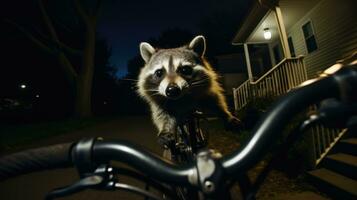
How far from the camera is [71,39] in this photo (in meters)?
31.5

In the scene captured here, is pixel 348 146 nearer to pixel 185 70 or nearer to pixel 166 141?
pixel 185 70

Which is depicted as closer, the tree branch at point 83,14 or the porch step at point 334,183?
the porch step at point 334,183

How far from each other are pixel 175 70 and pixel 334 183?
3892 mm

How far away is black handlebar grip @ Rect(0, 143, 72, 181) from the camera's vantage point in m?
0.99

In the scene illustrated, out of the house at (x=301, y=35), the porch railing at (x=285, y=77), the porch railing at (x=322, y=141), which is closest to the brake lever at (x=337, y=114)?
the porch railing at (x=322, y=141)

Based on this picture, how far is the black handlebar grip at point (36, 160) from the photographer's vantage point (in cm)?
99

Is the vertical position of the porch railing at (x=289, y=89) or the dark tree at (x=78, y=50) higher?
the dark tree at (x=78, y=50)

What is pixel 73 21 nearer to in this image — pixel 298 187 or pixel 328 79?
pixel 298 187

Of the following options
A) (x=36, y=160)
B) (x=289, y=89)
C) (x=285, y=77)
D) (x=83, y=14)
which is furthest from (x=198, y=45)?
(x=83, y=14)

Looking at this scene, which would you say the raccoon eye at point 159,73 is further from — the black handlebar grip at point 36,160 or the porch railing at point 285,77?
the porch railing at point 285,77

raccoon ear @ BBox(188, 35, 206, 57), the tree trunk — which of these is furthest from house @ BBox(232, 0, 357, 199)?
the tree trunk

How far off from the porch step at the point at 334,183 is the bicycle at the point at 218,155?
4.29m

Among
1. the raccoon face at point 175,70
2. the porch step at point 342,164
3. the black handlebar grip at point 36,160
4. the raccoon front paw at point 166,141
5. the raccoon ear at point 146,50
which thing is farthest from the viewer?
the porch step at point 342,164

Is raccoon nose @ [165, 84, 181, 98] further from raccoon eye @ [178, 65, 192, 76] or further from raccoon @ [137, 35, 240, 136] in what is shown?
raccoon eye @ [178, 65, 192, 76]
